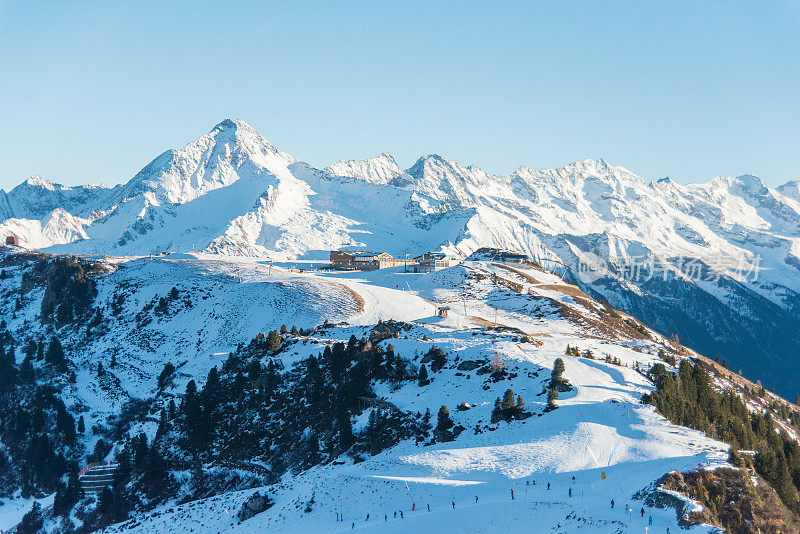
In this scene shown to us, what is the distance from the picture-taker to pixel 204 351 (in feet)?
369

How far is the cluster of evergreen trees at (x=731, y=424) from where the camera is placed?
161 feet

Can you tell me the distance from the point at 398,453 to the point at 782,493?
30813 millimetres

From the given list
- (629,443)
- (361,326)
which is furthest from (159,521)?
(361,326)

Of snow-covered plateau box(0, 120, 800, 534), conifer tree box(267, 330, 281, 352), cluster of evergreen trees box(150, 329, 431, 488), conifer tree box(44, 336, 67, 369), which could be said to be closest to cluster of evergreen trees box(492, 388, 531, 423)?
snow-covered plateau box(0, 120, 800, 534)

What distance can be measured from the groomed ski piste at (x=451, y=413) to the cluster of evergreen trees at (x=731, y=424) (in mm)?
2601

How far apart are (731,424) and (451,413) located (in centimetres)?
2723

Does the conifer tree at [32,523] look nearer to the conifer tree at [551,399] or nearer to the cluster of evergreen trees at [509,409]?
the cluster of evergreen trees at [509,409]

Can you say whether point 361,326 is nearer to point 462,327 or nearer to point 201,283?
point 462,327

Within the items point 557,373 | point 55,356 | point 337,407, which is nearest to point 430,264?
point 55,356

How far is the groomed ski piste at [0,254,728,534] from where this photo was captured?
152 ft

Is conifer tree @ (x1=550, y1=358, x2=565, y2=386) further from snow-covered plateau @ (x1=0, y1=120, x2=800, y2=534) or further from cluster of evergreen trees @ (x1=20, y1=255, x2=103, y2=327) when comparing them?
cluster of evergreen trees @ (x1=20, y1=255, x2=103, y2=327)

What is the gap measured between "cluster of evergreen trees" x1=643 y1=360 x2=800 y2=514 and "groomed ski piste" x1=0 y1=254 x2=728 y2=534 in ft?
8.53

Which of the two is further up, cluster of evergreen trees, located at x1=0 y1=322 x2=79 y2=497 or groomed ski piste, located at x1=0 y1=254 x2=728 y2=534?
groomed ski piste, located at x1=0 y1=254 x2=728 y2=534

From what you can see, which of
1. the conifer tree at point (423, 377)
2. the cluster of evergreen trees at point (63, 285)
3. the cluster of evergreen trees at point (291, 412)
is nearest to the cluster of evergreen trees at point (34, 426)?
the cluster of evergreen trees at point (63, 285)
